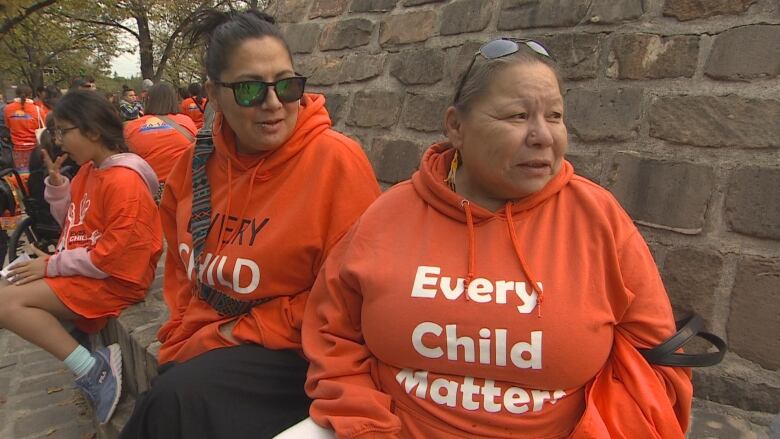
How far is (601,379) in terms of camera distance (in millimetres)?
1423

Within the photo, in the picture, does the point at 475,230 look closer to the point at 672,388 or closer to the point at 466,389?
the point at 466,389

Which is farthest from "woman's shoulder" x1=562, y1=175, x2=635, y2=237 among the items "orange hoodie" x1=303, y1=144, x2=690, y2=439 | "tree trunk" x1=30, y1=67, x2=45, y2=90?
"tree trunk" x1=30, y1=67, x2=45, y2=90

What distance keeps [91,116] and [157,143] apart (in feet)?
5.18

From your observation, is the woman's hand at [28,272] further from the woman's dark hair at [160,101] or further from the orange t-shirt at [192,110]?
the orange t-shirt at [192,110]

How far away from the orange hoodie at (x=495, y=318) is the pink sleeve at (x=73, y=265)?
1.97m

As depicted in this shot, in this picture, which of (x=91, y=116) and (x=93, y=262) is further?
(x=91, y=116)

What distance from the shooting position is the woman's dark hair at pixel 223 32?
192 centimetres

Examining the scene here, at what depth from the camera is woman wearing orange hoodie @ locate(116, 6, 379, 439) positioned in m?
1.72

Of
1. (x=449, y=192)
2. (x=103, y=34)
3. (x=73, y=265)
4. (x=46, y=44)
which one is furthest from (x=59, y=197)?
(x=46, y=44)

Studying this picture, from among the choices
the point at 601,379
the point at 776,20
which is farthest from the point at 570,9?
the point at 601,379

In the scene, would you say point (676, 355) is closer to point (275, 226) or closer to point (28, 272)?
point (275, 226)

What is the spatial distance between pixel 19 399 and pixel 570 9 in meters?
4.10

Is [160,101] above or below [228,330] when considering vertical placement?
above

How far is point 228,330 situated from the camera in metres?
1.92
